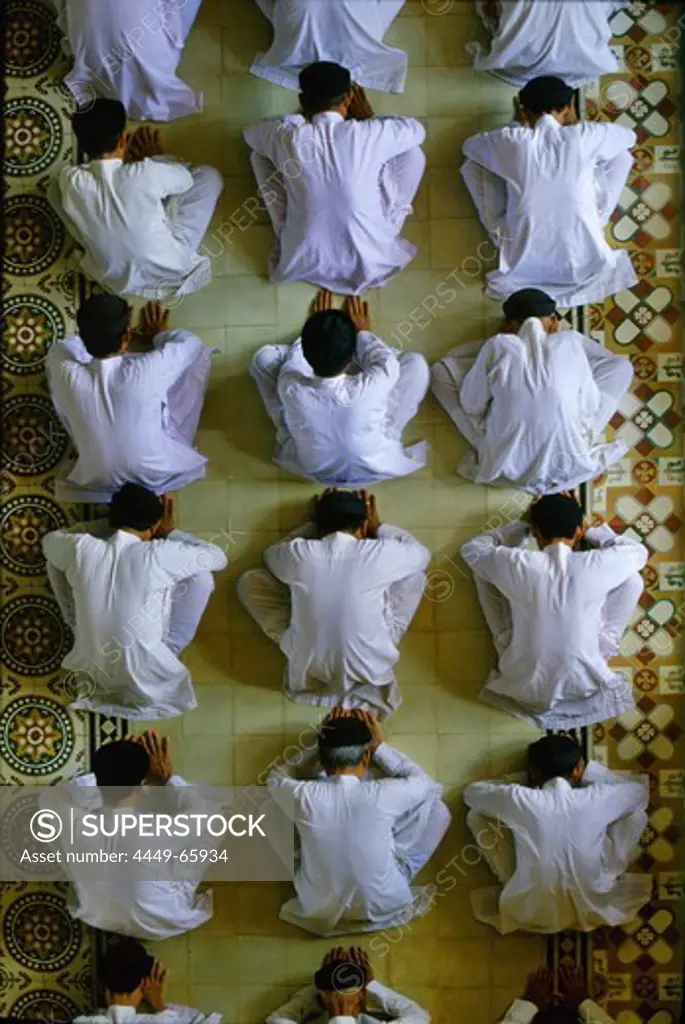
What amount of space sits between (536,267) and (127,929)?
2.48 m

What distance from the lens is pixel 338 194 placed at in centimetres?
419

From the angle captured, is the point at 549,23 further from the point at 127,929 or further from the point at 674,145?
the point at 127,929

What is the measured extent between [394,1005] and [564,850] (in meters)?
0.72

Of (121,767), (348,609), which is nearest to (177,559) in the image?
(348,609)

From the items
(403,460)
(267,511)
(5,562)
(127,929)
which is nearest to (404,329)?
(403,460)

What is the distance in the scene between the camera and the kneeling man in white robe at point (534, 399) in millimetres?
4109

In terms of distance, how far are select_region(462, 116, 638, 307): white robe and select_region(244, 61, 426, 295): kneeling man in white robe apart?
10.3 inches

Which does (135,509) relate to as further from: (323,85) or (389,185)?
(323,85)

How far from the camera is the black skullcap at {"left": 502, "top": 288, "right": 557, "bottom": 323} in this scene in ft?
13.7

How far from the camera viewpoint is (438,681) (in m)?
4.27

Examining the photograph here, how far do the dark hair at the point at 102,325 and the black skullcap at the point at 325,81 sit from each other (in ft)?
3.04

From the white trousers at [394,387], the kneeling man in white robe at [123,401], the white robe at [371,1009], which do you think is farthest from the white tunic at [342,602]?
the white robe at [371,1009]

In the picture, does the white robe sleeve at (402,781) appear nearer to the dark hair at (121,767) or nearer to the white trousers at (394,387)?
the dark hair at (121,767)

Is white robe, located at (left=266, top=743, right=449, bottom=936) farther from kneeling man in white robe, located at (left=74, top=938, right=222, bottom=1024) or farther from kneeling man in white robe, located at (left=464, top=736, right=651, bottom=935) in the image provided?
kneeling man in white robe, located at (left=74, top=938, right=222, bottom=1024)
